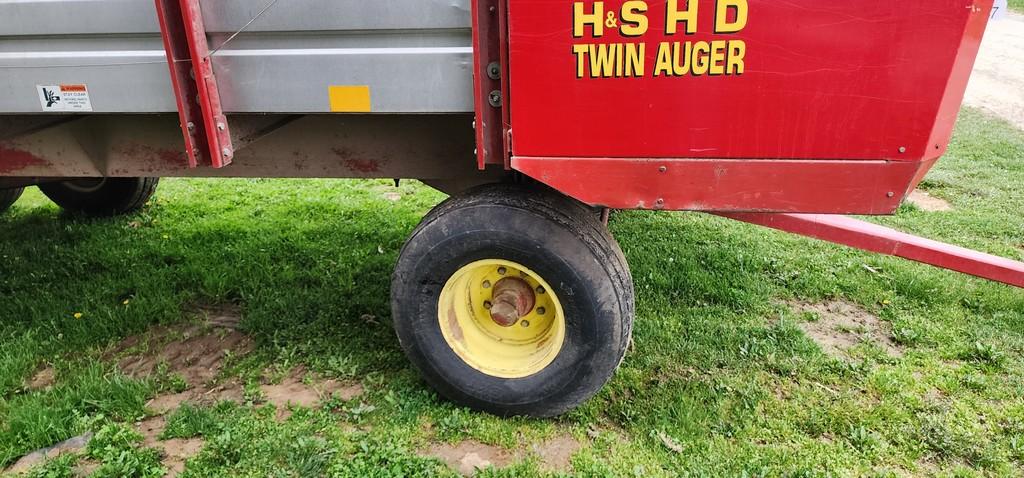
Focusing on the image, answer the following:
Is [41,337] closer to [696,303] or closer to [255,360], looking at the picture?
[255,360]

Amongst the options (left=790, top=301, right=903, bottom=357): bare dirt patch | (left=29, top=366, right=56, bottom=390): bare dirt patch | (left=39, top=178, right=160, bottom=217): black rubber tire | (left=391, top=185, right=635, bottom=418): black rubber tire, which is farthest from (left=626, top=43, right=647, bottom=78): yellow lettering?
(left=39, top=178, right=160, bottom=217): black rubber tire

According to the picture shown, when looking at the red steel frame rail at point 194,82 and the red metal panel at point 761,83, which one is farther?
the red steel frame rail at point 194,82

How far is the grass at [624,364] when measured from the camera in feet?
8.13

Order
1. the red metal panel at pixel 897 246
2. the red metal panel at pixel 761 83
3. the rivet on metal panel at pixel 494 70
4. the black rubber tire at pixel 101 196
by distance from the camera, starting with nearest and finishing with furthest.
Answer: the red metal panel at pixel 761 83 → the rivet on metal panel at pixel 494 70 → the red metal panel at pixel 897 246 → the black rubber tire at pixel 101 196

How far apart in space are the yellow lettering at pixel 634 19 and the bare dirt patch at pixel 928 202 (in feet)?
14.4

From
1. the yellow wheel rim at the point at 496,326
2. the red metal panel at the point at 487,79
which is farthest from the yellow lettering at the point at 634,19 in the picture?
the yellow wheel rim at the point at 496,326

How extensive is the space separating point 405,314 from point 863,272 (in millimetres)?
2886

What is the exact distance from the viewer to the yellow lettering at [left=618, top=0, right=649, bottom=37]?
6.47 feet

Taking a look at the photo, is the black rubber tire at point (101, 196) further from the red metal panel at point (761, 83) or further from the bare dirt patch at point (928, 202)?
the bare dirt patch at point (928, 202)

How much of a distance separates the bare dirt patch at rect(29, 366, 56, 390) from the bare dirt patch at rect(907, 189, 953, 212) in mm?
5812

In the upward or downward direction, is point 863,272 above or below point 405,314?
below

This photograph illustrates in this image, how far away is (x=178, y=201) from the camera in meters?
5.38

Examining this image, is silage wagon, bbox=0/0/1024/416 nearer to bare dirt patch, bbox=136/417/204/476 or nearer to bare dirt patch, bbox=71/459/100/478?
bare dirt patch, bbox=136/417/204/476

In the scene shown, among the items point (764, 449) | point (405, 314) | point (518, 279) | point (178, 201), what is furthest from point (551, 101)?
point (178, 201)
